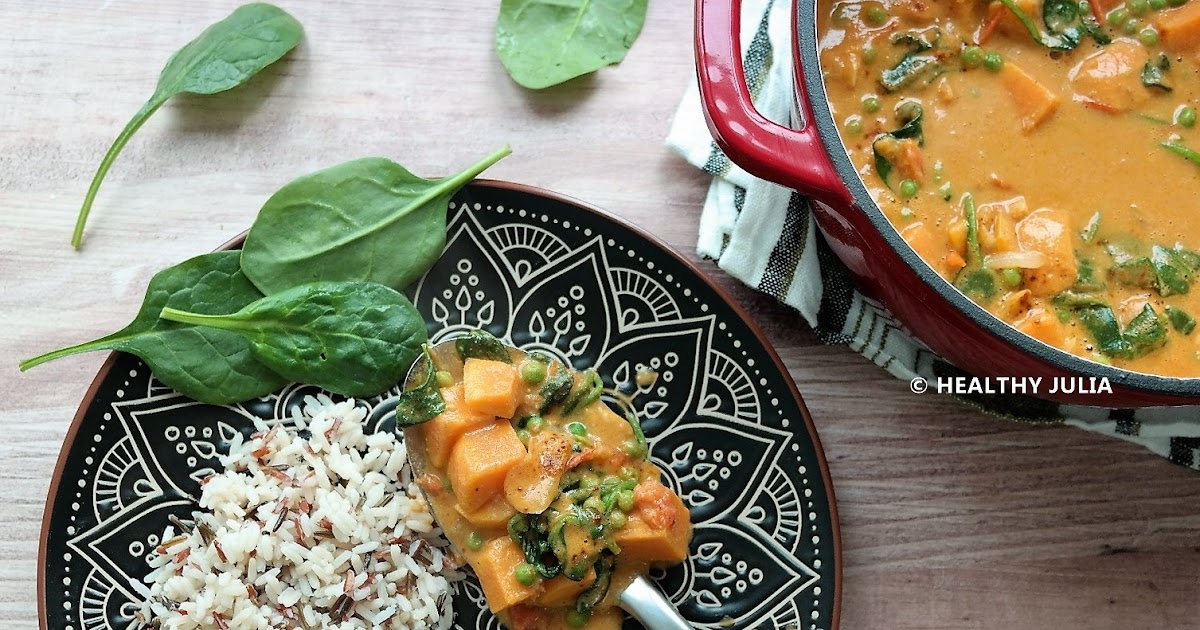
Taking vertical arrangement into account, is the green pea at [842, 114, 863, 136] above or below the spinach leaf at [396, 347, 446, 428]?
above

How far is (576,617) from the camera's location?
2.25 metres

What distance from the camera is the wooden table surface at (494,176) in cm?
245

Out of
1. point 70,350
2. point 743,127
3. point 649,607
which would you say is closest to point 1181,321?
point 743,127

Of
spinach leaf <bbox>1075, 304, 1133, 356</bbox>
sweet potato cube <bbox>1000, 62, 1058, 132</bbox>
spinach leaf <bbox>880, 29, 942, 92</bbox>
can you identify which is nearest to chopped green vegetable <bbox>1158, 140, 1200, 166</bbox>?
sweet potato cube <bbox>1000, 62, 1058, 132</bbox>

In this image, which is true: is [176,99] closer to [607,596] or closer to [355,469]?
[355,469]

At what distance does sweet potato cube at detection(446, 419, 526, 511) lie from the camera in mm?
2146

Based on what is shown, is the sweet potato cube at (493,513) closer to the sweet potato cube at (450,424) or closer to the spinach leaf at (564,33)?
the sweet potato cube at (450,424)

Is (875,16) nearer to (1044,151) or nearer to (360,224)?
(1044,151)

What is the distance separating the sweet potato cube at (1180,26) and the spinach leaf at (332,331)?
1.71m

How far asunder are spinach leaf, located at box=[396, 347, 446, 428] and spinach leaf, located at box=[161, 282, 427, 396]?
11cm

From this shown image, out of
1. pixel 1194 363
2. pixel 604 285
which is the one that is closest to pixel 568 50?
pixel 604 285

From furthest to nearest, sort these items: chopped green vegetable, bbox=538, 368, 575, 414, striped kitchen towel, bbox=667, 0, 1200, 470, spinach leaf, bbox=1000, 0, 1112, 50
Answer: striped kitchen towel, bbox=667, 0, 1200, 470 → chopped green vegetable, bbox=538, 368, 575, 414 → spinach leaf, bbox=1000, 0, 1112, 50

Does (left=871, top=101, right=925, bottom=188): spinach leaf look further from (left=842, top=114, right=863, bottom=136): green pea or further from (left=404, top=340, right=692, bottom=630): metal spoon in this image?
(left=404, top=340, right=692, bottom=630): metal spoon

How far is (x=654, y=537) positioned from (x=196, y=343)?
113cm
